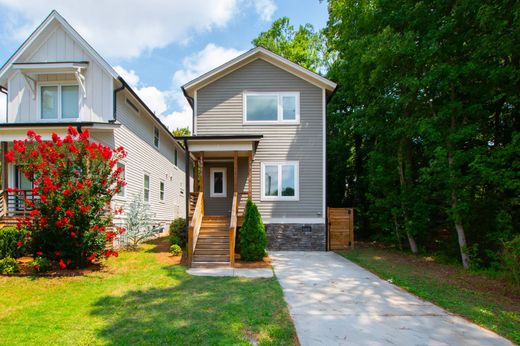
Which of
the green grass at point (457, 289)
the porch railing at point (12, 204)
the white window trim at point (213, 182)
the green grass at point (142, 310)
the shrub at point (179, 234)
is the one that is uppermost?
the white window trim at point (213, 182)

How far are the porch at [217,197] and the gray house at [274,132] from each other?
9 centimetres

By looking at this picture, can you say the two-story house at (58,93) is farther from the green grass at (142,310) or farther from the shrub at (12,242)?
the green grass at (142,310)

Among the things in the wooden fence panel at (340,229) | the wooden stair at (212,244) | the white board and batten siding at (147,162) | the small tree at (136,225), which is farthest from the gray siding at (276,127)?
the small tree at (136,225)

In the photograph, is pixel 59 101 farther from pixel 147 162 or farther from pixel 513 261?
pixel 513 261

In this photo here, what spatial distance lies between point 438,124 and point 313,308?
743 centimetres

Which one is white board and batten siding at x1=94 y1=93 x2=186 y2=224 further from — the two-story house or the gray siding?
the gray siding

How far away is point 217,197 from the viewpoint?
41.9ft

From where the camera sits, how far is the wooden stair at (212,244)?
8.73 meters

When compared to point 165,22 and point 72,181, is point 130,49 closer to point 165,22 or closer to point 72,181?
point 165,22

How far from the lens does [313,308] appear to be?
512 cm

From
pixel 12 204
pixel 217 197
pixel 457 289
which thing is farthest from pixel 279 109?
pixel 12 204

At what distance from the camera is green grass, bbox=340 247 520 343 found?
471 centimetres

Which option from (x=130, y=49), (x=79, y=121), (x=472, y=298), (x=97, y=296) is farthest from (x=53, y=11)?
(x=472, y=298)

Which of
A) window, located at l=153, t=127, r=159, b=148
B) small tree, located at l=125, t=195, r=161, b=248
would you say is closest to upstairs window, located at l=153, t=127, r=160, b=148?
window, located at l=153, t=127, r=159, b=148
